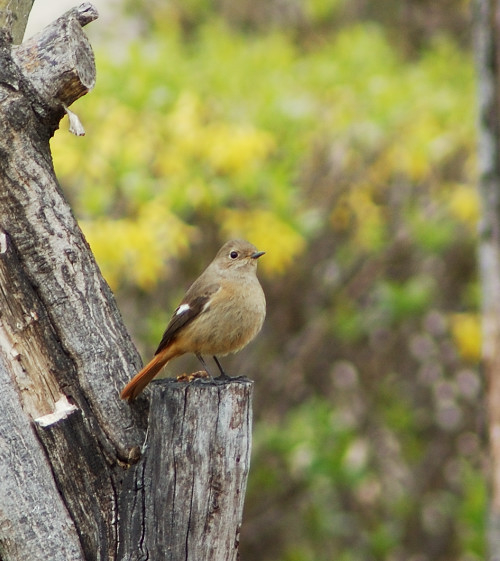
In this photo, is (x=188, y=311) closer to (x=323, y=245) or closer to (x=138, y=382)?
(x=138, y=382)

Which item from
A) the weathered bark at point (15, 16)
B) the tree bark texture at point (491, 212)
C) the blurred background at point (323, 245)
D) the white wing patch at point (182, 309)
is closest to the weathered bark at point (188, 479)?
the white wing patch at point (182, 309)

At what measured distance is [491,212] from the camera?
6.00m

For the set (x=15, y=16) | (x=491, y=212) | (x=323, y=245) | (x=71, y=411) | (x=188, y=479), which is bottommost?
(x=323, y=245)

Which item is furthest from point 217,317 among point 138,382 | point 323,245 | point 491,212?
point 323,245

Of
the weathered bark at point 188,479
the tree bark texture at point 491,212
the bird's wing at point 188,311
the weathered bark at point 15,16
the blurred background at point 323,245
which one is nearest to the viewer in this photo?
the weathered bark at point 188,479

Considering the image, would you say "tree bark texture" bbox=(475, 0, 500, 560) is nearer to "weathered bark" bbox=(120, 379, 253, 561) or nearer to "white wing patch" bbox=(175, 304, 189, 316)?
"white wing patch" bbox=(175, 304, 189, 316)

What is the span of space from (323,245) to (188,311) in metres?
2.99

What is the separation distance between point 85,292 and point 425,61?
272 inches

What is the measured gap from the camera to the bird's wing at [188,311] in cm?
444

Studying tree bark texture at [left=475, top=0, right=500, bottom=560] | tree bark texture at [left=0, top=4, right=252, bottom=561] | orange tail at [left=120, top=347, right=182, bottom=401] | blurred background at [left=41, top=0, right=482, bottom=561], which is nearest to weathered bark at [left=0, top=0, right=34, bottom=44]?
tree bark texture at [left=0, top=4, right=252, bottom=561]

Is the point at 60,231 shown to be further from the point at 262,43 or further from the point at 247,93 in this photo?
the point at 262,43

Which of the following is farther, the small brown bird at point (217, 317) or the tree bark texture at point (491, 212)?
the tree bark texture at point (491, 212)

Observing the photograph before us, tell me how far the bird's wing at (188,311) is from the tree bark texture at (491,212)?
6.89 ft

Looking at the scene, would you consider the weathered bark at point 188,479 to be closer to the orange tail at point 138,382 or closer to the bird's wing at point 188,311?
the orange tail at point 138,382
